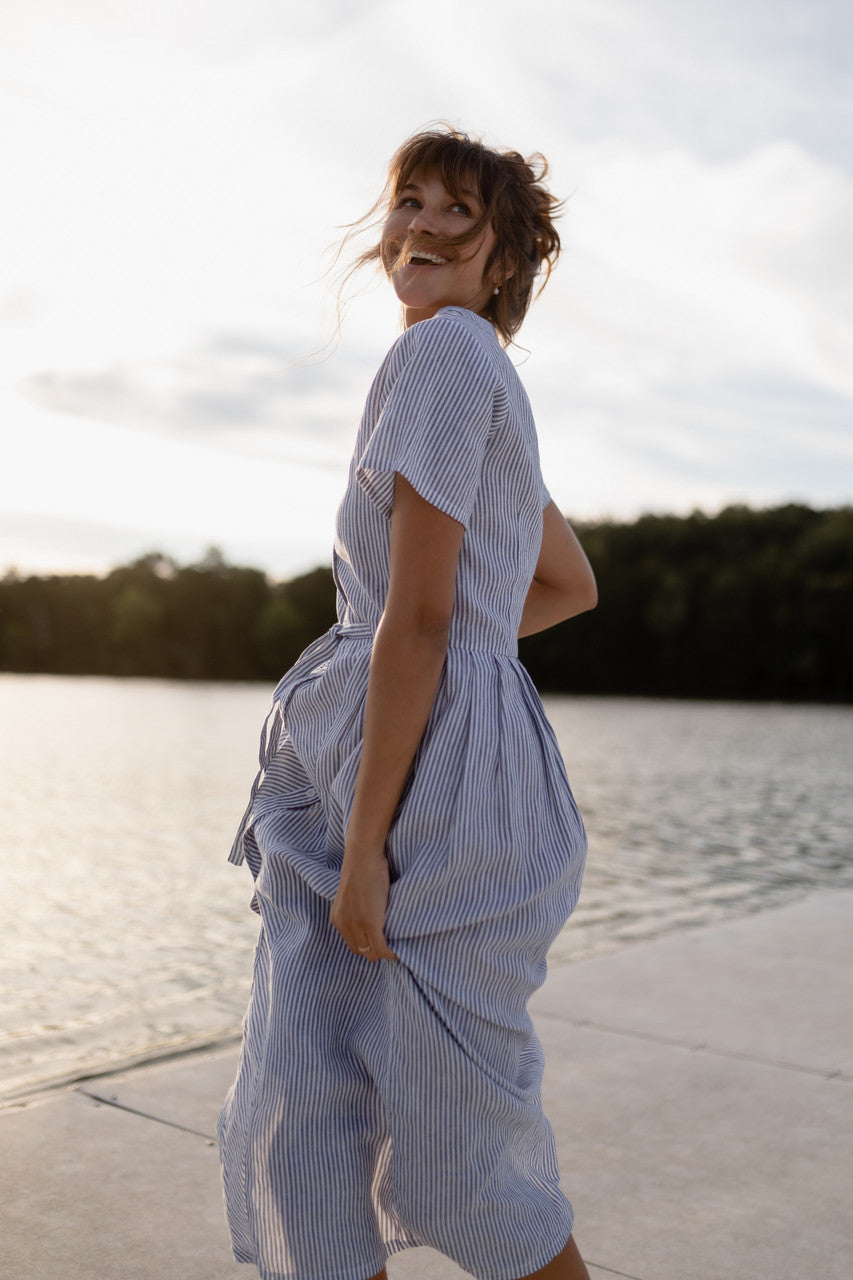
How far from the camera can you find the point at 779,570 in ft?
200

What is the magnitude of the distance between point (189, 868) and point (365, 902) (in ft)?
22.0

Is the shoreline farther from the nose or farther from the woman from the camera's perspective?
the nose

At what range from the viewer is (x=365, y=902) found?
1.54 meters

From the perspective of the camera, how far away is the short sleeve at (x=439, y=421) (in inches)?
61.1

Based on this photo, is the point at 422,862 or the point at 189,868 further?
the point at 189,868

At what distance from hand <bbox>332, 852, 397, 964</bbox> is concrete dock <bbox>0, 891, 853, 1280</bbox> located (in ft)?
3.82

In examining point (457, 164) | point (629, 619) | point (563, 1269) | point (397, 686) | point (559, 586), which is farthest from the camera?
point (629, 619)

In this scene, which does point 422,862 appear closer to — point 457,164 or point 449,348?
point 449,348

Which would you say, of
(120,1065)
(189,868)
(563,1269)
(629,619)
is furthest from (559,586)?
(629,619)

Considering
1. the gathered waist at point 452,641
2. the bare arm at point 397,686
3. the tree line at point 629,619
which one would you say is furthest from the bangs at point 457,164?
the tree line at point 629,619

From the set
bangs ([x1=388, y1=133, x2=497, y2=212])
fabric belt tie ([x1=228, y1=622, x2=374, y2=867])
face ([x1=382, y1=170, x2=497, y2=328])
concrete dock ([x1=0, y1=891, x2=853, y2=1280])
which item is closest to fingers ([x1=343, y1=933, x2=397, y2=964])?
fabric belt tie ([x1=228, y1=622, x2=374, y2=867])

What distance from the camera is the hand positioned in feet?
5.07

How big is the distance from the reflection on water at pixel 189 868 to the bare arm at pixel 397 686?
7.90ft

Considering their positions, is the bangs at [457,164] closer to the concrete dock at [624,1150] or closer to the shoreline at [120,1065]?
the concrete dock at [624,1150]
